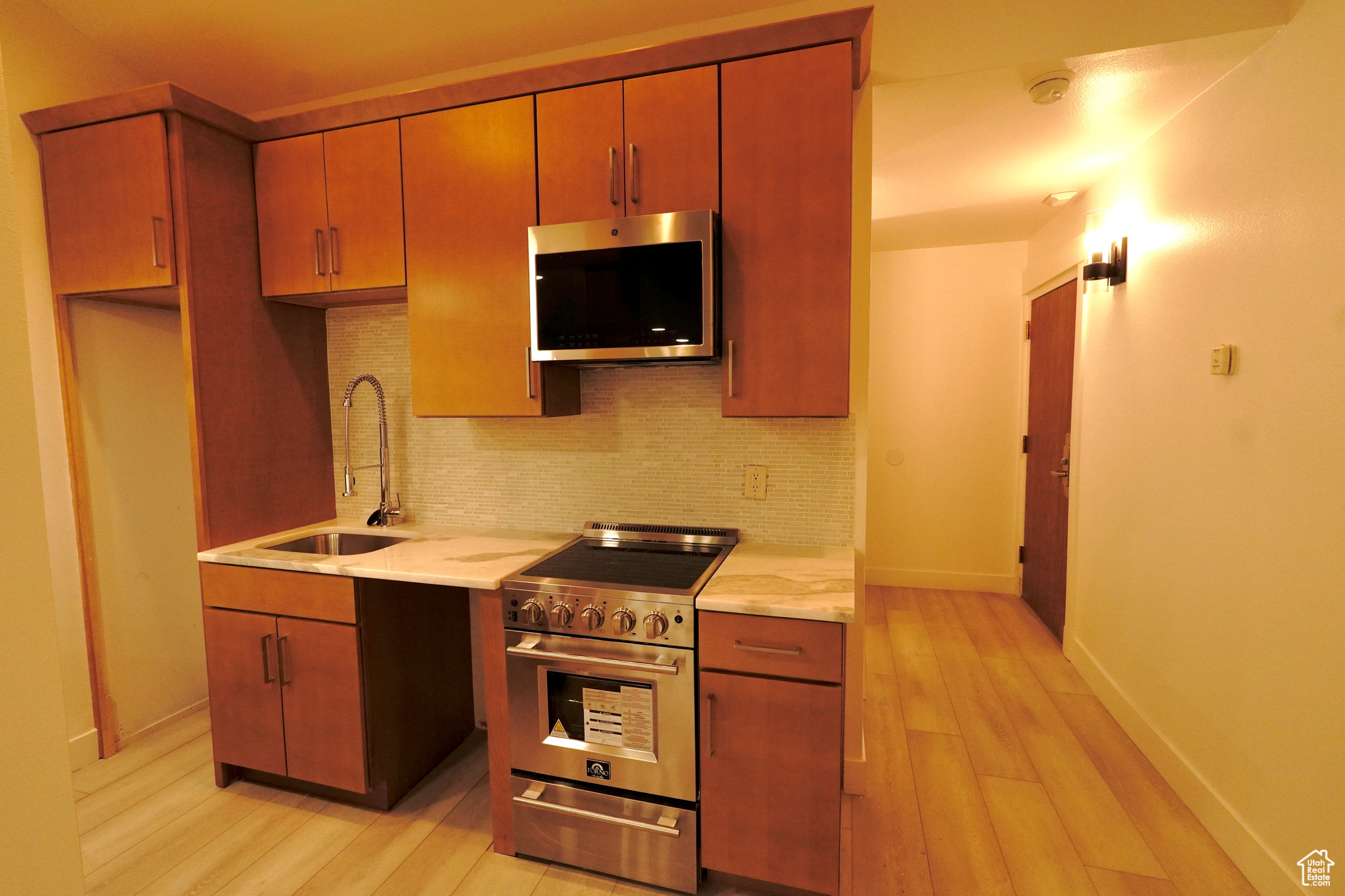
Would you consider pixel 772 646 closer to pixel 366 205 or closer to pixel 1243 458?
pixel 1243 458

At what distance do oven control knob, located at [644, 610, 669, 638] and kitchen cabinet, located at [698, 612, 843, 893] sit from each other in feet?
0.33

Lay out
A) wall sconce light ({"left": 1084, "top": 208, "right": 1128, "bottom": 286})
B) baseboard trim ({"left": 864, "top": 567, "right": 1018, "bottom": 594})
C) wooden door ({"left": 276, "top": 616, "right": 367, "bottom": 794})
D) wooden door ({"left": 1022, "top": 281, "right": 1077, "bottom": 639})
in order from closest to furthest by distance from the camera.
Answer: wooden door ({"left": 276, "top": 616, "right": 367, "bottom": 794}), wall sconce light ({"left": 1084, "top": 208, "right": 1128, "bottom": 286}), wooden door ({"left": 1022, "top": 281, "right": 1077, "bottom": 639}), baseboard trim ({"left": 864, "top": 567, "right": 1018, "bottom": 594})

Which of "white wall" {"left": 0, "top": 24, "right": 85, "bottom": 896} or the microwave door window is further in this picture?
the microwave door window

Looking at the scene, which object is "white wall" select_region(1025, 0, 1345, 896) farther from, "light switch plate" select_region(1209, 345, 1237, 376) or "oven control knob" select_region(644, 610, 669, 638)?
"oven control knob" select_region(644, 610, 669, 638)

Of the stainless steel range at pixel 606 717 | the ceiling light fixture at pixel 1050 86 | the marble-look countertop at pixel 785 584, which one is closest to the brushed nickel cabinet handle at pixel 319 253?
the stainless steel range at pixel 606 717

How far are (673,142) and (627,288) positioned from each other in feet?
1.56

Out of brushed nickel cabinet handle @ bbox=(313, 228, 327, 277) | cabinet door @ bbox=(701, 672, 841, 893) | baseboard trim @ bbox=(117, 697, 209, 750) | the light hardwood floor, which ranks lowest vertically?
the light hardwood floor

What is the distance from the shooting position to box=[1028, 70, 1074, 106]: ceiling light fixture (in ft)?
6.66

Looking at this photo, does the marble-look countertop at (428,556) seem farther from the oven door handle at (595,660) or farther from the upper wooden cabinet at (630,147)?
the upper wooden cabinet at (630,147)

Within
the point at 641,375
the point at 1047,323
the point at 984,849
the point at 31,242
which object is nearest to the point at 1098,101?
the point at 1047,323

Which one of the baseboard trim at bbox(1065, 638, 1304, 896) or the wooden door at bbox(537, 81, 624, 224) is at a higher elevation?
the wooden door at bbox(537, 81, 624, 224)

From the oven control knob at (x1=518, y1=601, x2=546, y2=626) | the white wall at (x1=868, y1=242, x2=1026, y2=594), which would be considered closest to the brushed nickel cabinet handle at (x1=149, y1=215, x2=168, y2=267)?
the oven control knob at (x1=518, y1=601, x2=546, y2=626)

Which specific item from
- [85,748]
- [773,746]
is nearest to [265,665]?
[85,748]

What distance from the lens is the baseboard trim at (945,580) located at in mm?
4285
